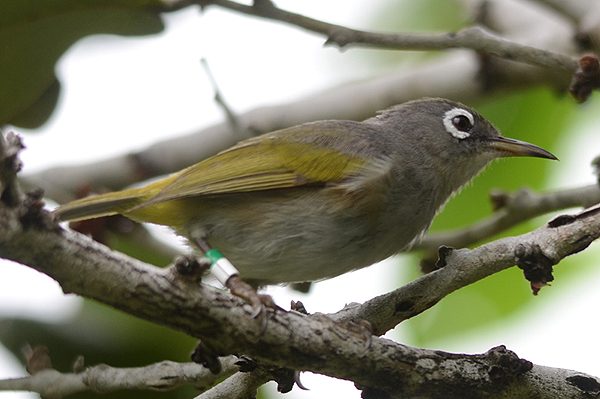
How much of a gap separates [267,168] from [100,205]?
108 centimetres

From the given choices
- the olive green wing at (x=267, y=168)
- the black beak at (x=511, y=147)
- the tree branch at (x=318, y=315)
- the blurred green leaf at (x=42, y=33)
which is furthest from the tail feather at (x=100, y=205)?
the black beak at (x=511, y=147)

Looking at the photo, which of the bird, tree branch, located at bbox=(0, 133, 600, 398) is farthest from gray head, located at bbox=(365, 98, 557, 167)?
tree branch, located at bbox=(0, 133, 600, 398)

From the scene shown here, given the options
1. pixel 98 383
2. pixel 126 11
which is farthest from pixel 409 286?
pixel 126 11

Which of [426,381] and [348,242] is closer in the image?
[426,381]

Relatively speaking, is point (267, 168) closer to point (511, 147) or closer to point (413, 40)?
point (413, 40)

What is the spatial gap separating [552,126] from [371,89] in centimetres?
180

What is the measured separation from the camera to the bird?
404 cm

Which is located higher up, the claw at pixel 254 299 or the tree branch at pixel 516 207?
the tree branch at pixel 516 207

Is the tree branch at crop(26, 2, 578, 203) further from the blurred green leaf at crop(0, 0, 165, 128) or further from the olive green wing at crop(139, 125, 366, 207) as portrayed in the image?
the blurred green leaf at crop(0, 0, 165, 128)

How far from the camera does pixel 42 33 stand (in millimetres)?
4320

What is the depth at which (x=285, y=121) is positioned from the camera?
5.93 m

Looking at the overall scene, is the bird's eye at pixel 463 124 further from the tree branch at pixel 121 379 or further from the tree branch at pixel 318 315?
the tree branch at pixel 121 379

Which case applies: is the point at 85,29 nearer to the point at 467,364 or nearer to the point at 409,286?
the point at 409,286

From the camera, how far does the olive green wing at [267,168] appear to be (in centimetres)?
413
